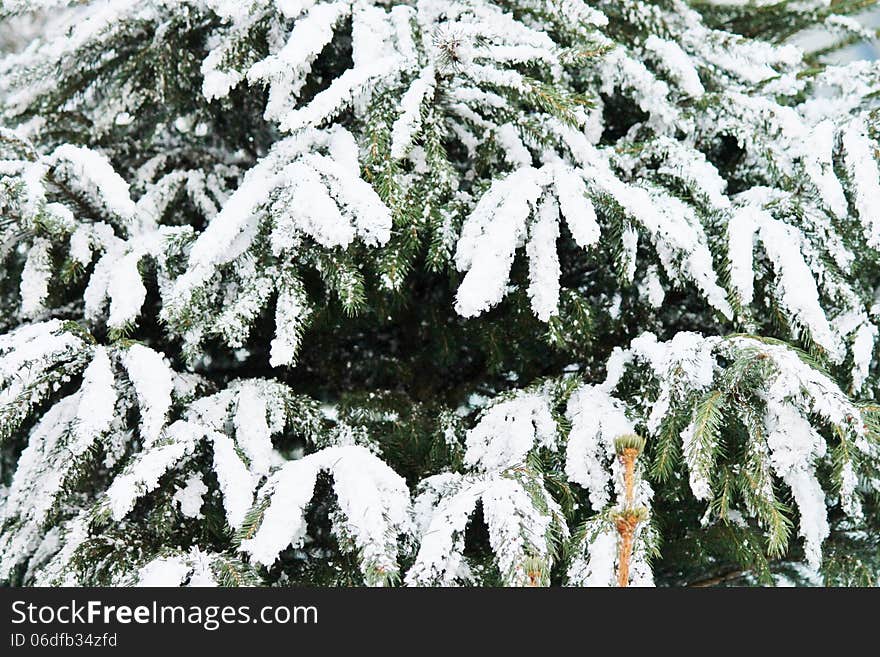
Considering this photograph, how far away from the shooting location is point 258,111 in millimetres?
1993

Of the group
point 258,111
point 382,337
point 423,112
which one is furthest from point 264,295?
point 258,111

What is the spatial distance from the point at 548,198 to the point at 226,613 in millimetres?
910

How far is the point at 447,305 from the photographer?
6.08 feet

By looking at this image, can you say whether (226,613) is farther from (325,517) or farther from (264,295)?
(264,295)

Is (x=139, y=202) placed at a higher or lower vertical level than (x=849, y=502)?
higher

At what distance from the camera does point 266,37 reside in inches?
66.4

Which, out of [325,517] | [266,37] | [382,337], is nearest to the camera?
[325,517]

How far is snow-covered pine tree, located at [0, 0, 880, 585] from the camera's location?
1.22 m

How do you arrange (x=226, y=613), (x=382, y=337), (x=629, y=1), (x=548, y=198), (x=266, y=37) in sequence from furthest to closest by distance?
(x=382, y=337) → (x=629, y=1) → (x=266, y=37) → (x=548, y=198) → (x=226, y=613)

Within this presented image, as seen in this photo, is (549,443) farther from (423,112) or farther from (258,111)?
(258,111)

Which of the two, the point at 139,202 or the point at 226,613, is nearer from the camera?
the point at 226,613

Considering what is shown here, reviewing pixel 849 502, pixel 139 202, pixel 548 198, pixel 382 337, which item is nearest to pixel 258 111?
pixel 139 202

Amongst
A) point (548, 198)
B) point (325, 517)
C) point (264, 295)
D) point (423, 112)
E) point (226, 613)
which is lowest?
point (325, 517)

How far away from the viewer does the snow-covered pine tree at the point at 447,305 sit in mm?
1218
